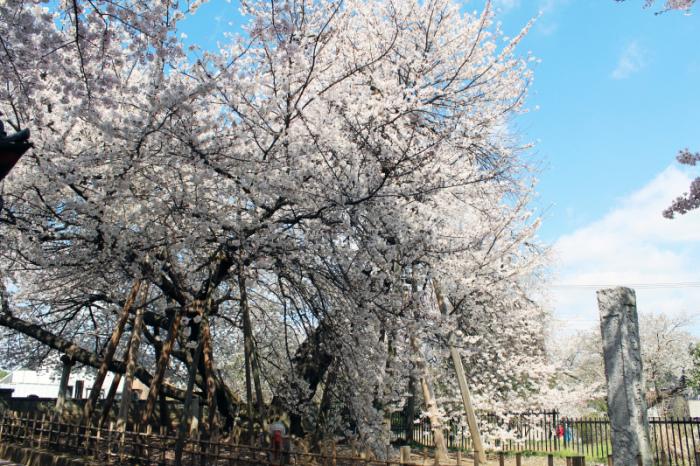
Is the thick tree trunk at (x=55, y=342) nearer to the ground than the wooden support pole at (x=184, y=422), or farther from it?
farther from it

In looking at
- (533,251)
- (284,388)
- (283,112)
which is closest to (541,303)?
(533,251)

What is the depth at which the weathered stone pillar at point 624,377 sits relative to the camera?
500cm

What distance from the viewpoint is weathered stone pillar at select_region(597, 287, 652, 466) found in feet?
Result: 16.4

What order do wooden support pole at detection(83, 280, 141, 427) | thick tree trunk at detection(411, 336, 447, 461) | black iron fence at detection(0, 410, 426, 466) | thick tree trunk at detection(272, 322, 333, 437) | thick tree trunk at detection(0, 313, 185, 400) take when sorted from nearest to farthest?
1. black iron fence at detection(0, 410, 426, 466)
2. wooden support pole at detection(83, 280, 141, 427)
3. thick tree trunk at detection(411, 336, 447, 461)
4. thick tree trunk at detection(272, 322, 333, 437)
5. thick tree trunk at detection(0, 313, 185, 400)

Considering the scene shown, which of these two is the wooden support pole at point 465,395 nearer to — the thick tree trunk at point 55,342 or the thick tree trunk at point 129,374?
the thick tree trunk at point 129,374

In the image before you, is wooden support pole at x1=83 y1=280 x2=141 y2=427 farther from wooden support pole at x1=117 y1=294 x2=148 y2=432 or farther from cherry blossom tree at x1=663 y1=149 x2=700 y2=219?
cherry blossom tree at x1=663 y1=149 x2=700 y2=219

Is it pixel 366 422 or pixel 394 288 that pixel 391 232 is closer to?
pixel 394 288

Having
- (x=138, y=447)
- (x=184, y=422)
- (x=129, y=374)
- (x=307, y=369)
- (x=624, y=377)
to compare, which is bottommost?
(x=138, y=447)

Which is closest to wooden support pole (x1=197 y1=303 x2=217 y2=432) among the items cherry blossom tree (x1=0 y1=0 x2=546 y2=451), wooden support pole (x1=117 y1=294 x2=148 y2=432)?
cherry blossom tree (x1=0 y1=0 x2=546 y2=451)

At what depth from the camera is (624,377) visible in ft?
16.9

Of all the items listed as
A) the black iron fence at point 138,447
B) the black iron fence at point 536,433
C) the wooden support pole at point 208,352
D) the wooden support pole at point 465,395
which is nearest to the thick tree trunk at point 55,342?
the black iron fence at point 138,447

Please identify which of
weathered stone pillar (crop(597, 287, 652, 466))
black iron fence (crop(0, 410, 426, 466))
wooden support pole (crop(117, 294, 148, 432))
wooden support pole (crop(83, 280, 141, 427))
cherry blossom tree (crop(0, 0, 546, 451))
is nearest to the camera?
weathered stone pillar (crop(597, 287, 652, 466))

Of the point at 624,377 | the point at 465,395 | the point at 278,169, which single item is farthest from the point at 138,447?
the point at 624,377

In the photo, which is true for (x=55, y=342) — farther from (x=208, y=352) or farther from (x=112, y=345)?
(x=208, y=352)
